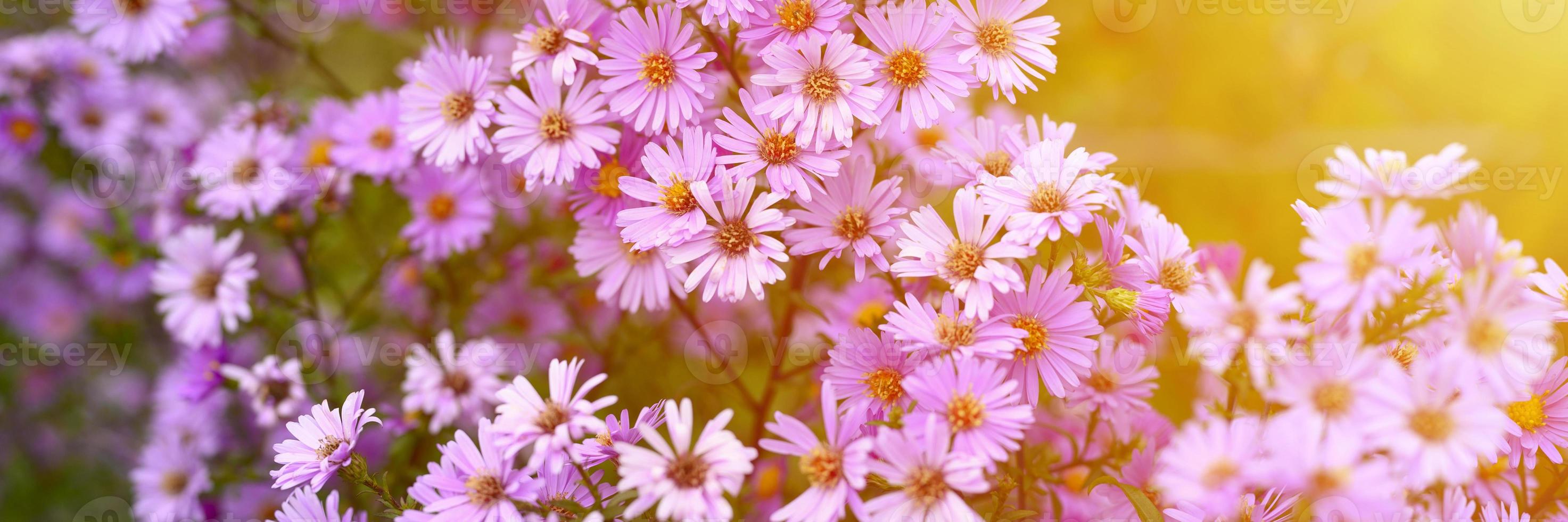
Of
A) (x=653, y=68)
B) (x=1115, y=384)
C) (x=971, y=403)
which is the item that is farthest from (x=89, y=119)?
(x=1115, y=384)

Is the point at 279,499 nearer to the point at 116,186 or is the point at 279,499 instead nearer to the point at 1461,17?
the point at 116,186

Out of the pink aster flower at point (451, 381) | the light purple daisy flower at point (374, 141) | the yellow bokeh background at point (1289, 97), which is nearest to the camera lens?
the pink aster flower at point (451, 381)

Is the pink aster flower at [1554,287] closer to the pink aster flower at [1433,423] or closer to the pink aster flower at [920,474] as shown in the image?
the pink aster flower at [1433,423]

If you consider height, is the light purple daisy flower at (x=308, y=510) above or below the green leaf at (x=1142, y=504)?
above

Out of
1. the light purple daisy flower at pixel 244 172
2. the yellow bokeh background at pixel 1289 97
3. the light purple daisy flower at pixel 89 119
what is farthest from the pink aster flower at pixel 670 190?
the light purple daisy flower at pixel 89 119

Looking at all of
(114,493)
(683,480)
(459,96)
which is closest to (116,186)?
(114,493)

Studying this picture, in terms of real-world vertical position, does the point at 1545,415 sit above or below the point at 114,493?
below

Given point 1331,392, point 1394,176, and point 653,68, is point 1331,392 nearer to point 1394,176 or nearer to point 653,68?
point 1394,176

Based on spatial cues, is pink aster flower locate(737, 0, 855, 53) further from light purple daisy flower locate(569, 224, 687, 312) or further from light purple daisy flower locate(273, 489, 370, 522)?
light purple daisy flower locate(273, 489, 370, 522)
